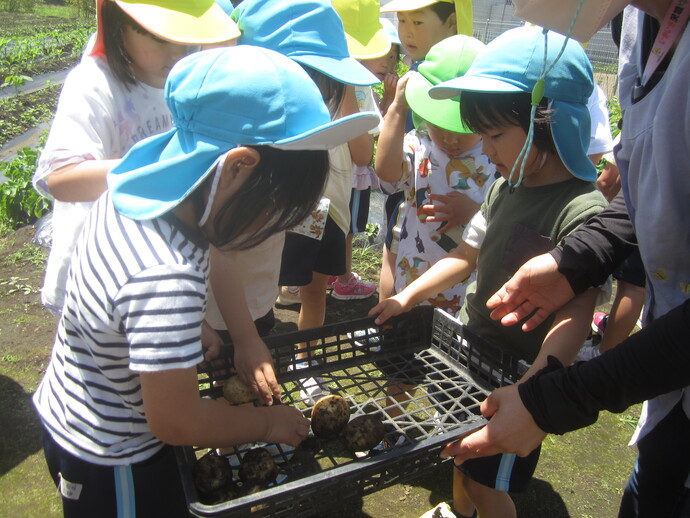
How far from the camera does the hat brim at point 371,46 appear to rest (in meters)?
2.57

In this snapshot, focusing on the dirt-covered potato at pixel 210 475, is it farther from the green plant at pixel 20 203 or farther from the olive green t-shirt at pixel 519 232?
the green plant at pixel 20 203

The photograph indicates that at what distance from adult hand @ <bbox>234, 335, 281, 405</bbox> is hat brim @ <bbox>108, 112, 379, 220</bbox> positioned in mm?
552

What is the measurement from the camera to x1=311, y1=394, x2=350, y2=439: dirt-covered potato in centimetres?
148

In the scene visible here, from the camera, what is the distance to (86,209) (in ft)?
5.61

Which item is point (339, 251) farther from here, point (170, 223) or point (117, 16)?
point (170, 223)

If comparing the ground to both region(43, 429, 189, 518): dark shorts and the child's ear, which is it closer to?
region(43, 429, 189, 518): dark shorts

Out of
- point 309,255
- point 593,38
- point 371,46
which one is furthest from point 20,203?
point 593,38

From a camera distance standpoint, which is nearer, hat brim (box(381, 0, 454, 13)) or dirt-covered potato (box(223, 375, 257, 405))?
dirt-covered potato (box(223, 375, 257, 405))

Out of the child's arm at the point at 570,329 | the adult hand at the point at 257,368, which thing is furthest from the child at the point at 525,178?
the adult hand at the point at 257,368

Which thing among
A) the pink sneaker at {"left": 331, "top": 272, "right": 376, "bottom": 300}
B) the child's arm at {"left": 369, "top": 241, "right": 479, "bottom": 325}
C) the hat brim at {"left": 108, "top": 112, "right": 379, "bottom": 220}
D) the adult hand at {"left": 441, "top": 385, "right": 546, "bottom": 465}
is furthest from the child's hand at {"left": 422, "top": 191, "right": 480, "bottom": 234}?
the pink sneaker at {"left": 331, "top": 272, "right": 376, "bottom": 300}

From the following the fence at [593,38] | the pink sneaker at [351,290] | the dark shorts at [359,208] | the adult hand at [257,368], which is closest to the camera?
the adult hand at [257,368]

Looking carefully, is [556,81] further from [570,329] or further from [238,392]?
[238,392]

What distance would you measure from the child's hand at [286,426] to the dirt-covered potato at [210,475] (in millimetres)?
113

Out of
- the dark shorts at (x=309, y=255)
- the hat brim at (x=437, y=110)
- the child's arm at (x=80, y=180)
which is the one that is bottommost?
the dark shorts at (x=309, y=255)
